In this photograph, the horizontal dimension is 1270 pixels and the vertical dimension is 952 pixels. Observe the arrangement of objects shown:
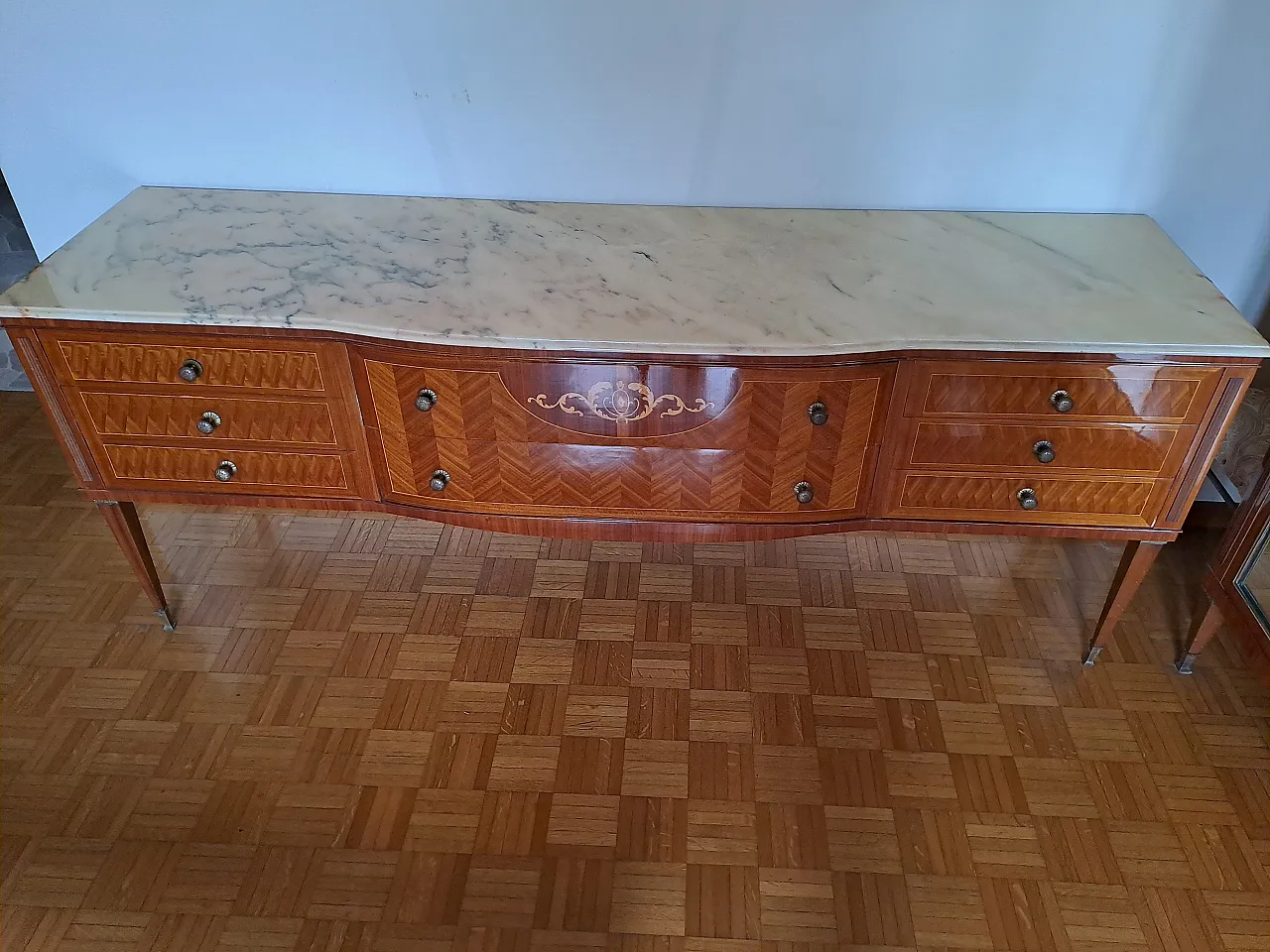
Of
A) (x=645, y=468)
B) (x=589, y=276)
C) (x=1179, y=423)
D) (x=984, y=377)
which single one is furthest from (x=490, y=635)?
(x=1179, y=423)

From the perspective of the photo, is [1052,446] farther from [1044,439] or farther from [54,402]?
[54,402]

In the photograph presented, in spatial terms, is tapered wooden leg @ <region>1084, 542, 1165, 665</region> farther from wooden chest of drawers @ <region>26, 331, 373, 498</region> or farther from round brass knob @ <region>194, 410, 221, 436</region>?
round brass knob @ <region>194, 410, 221, 436</region>

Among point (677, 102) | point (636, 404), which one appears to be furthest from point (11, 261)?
point (636, 404)

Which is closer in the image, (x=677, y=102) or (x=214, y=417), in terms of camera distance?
(x=214, y=417)

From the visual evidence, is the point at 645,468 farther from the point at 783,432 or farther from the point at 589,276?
the point at 589,276

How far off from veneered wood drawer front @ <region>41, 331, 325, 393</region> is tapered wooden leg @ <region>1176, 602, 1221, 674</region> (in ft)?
5.51

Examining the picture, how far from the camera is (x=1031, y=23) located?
150 centimetres

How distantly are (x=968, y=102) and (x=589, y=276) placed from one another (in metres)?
0.77

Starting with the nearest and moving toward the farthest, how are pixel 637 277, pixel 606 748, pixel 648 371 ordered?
pixel 648 371 → pixel 637 277 → pixel 606 748

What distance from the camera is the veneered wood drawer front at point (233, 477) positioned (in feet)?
5.05

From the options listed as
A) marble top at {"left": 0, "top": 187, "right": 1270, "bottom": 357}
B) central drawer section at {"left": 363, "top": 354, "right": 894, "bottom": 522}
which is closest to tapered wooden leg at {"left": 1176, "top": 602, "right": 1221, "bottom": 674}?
marble top at {"left": 0, "top": 187, "right": 1270, "bottom": 357}

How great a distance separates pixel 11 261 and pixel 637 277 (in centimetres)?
225

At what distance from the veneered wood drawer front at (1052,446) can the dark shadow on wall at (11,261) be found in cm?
247

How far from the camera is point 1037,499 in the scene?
1.50 meters
